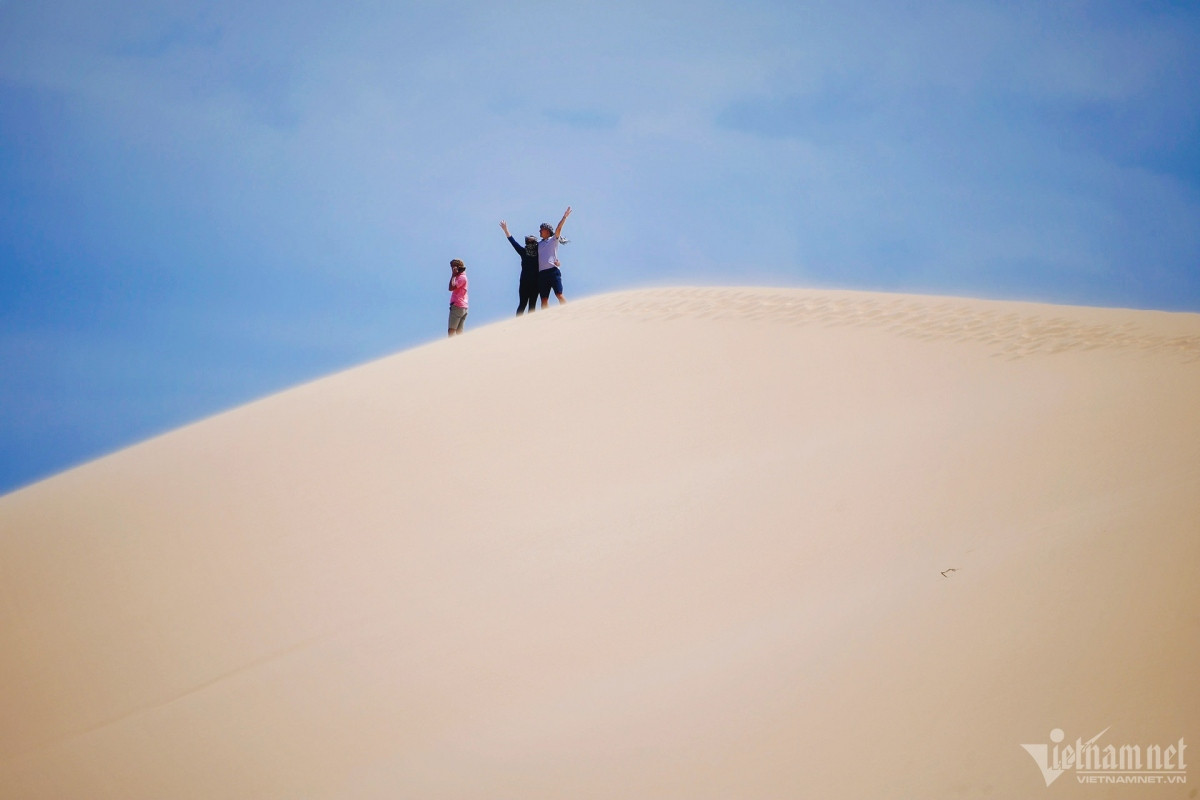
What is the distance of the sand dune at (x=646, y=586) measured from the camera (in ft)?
10.9

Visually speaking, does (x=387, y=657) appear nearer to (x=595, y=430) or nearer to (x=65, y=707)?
(x=65, y=707)

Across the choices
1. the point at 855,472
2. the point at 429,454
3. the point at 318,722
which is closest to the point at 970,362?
the point at 855,472

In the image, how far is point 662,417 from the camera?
669 cm

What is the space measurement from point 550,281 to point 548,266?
→ 7.7 inches

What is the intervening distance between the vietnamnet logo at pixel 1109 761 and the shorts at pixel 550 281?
8808mm

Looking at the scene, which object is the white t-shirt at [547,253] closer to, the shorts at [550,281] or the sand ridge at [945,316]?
the shorts at [550,281]

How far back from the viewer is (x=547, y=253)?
1109 cm

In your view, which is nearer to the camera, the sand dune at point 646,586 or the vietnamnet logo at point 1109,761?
the vietnamnet logo at point 1109,761

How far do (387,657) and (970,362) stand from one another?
5.27 meters

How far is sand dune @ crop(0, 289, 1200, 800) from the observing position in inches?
130

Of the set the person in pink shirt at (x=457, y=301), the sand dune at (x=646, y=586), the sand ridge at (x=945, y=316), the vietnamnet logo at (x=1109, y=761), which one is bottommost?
the vietnamnet logo at (x=1109, y=761)

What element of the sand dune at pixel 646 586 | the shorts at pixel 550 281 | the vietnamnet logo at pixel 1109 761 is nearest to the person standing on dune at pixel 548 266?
the shorts at pixel 550 281

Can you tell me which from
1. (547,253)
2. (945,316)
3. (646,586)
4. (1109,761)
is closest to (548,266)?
(547,253)

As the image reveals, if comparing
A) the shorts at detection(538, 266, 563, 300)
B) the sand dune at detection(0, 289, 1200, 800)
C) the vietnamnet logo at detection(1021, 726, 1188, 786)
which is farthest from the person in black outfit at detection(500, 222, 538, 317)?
the vietnamnet logo at detection(1021, 726, 1188, 786)
